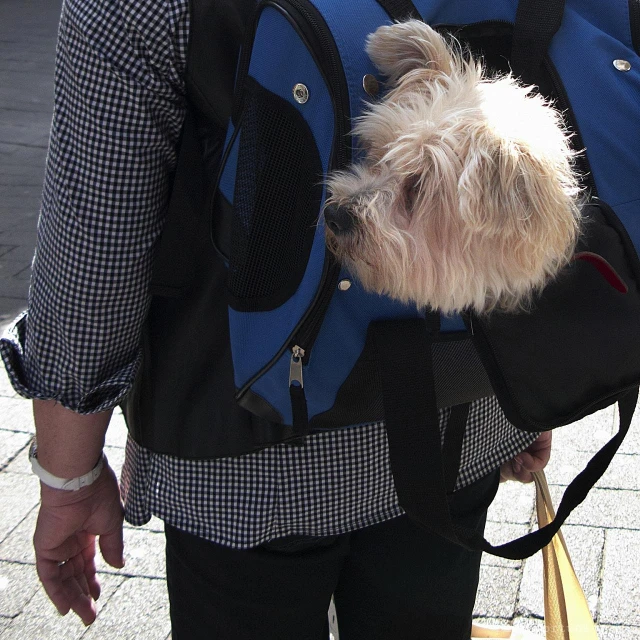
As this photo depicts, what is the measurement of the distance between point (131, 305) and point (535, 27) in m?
0.76

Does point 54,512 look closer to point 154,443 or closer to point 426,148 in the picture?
point 154,443

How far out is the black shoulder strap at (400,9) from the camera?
1.19m

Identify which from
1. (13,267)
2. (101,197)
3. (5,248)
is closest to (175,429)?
(101,197)

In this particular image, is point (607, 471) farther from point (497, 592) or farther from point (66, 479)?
point (66, 479)

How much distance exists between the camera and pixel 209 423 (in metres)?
1.41

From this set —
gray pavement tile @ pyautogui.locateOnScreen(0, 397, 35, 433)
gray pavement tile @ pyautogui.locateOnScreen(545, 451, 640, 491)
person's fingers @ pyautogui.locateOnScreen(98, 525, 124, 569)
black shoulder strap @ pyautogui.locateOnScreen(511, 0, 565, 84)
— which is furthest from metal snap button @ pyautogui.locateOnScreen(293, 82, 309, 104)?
gray pavement tile @ pyautogui.locateOnScreen(0, 397, 35, 433)

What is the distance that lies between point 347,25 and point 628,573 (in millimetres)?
2381

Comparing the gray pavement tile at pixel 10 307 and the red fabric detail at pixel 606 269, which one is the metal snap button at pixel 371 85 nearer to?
the red fabric detail at pixel 606 269

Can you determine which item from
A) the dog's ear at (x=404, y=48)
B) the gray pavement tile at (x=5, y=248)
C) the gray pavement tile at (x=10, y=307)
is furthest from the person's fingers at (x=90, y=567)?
the gray pavement tile at (x=5, y=248)

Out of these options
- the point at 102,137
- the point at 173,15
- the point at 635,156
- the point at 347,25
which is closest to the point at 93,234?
the point at 102,137

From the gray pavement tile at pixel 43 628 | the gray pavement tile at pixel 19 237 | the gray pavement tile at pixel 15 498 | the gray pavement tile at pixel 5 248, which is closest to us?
the gray pavement tile at pixel 43 628

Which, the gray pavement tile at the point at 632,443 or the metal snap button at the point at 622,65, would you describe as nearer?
the metal snap button at the point at 622,65

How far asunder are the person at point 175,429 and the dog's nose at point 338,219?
213 millimetres

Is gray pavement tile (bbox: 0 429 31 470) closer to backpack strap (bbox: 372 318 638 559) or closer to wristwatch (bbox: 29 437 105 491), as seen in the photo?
wristwatch (bbox: 29 437 105 491)
